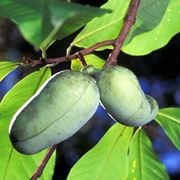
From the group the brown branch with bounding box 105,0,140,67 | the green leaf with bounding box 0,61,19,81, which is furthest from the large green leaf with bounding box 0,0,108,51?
the green leaf with bounding box 0,61,19,81

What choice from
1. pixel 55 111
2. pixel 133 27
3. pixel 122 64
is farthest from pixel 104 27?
pixel 122 64

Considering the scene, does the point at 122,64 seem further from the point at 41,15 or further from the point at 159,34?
the point at 41,15

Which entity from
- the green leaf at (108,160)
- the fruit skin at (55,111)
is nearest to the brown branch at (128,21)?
the fruit skin at (55,111)

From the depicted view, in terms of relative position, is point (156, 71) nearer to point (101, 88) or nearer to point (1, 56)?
point (1, 56)

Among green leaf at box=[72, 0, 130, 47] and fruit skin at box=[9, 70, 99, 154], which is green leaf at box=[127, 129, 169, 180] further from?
fruit skin at box=[9, 70, 99, 154]

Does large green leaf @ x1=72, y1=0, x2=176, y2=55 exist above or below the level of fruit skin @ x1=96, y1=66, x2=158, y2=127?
below

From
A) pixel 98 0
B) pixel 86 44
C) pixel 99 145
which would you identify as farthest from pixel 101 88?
pixel 98 0

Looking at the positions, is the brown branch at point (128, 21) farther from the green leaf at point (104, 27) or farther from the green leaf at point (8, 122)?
the green leaf at point (8, 122)
